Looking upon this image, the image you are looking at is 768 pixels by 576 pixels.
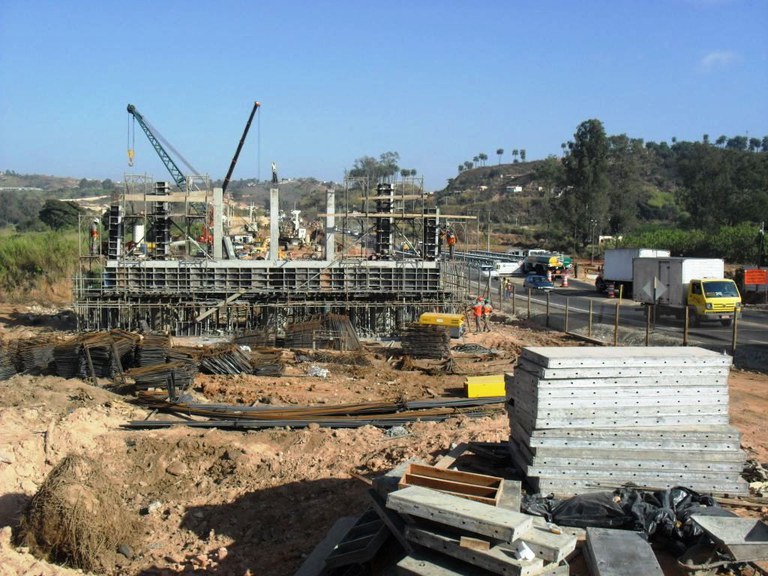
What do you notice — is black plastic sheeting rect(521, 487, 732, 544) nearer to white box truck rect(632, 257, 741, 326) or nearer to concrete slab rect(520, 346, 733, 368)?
concrete slab rect(520, 346, 733, 368)

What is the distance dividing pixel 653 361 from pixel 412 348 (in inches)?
546

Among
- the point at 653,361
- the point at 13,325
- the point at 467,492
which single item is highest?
the point at 653,361

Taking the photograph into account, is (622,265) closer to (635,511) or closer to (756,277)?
(756,277)

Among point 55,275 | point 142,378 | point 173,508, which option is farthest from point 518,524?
point 55,275

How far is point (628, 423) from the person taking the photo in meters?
8.26

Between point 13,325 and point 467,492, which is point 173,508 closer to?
point 467,492

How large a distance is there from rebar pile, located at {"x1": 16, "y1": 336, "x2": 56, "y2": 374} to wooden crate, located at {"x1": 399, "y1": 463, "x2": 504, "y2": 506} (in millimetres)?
13760

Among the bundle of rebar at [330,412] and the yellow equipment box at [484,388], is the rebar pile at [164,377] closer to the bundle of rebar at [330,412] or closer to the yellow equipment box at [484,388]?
the bundle of rebar at [330,412]

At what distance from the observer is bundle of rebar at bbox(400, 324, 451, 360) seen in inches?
856

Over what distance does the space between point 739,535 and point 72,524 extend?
7.40 m

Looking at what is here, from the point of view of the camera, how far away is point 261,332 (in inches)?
935

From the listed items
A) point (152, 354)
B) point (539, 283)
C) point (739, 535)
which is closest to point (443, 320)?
point (152, 354)

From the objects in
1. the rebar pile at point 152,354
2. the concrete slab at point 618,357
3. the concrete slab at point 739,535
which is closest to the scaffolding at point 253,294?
the rebar pile at point 152,354

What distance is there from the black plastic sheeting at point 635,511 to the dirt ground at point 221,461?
2810 millimetres
